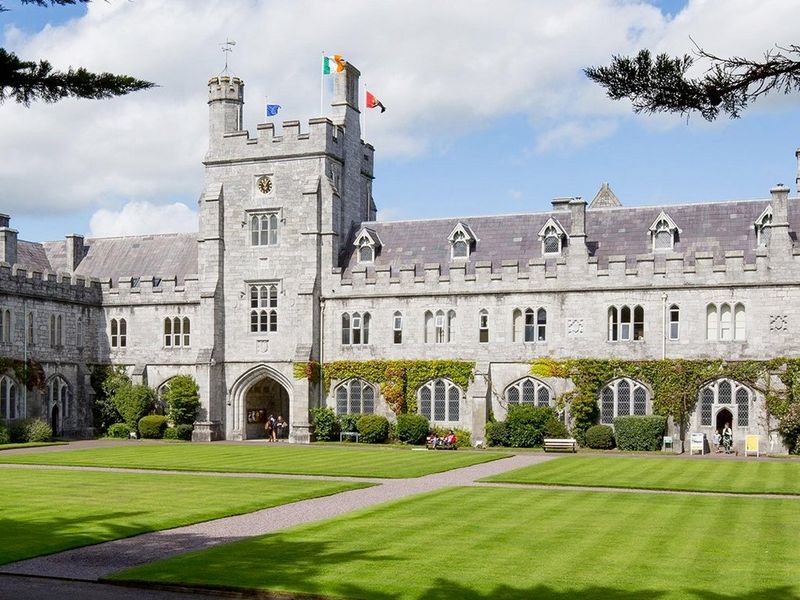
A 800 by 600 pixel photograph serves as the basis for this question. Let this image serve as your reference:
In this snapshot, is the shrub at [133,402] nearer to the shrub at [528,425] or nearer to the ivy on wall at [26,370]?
the ivy on wall at [26,370]

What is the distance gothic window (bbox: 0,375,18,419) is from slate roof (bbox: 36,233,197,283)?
29.8 ft

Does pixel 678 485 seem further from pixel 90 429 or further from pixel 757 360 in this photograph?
pixel 90 429

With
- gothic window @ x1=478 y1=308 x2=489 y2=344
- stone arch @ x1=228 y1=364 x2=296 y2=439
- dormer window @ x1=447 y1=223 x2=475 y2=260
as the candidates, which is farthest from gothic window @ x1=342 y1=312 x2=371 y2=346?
gothic window @ x1=478 y1=308 x2=489 y2=344

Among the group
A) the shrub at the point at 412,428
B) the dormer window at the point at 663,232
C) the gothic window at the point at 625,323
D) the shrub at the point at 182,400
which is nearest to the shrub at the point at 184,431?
the shrub at the point at 182,400

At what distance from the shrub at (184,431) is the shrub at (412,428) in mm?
10012

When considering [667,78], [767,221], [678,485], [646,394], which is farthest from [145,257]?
[667,78]

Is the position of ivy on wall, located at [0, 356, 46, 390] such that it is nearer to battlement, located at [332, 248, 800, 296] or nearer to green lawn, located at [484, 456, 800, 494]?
battlement, located at [332, 248, 800, 296]

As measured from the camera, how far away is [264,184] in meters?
48.6

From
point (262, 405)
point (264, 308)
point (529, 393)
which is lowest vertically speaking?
point (262, 405)

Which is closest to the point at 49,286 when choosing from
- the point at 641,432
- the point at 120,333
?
the point at 120,333

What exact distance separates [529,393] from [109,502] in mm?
25446

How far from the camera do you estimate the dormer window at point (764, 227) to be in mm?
41969

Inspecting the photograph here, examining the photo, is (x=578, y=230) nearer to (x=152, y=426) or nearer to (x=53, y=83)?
(x=152, y=426)

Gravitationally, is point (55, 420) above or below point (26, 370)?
below
